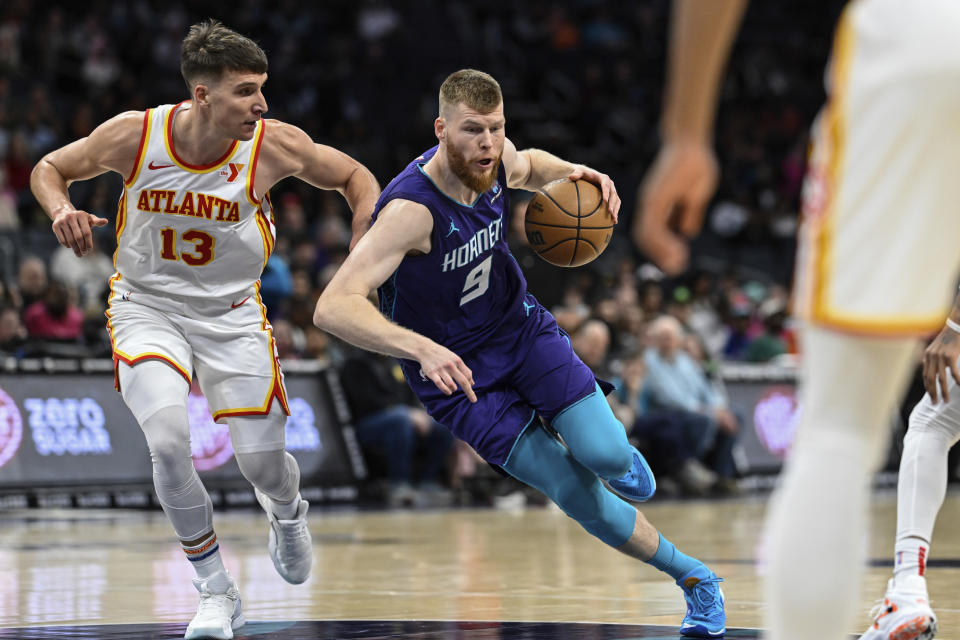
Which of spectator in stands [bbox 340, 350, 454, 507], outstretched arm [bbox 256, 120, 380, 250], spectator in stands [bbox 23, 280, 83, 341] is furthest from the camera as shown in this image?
spectator in stands [bbox 340, 350, 454, 507]

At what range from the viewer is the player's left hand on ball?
5.62m

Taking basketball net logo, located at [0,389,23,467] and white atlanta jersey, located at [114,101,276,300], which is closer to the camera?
white atlanta jersey, located at [114,101,276,300]

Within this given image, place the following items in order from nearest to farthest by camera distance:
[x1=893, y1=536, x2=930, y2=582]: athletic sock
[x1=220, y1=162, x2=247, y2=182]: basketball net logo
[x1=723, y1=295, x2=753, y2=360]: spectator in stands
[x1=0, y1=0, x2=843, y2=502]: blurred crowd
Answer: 1. [x1=893, y1=536, x2=930, y2=582]: athletic sock
2. [x1=220, y1=162, x2=247, y2=182]: basketball net logo
3. [x1=0, y1=0, x2=843, y2=502]: blurred crowd
4. [x1=723, y1=295, x2=753, y2=360]: spectator in stands

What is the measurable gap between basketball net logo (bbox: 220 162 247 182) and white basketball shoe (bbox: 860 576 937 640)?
9.61ft

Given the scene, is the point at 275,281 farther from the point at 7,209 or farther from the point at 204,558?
the point at 204,558

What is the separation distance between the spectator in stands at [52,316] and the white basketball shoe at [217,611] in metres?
7.00

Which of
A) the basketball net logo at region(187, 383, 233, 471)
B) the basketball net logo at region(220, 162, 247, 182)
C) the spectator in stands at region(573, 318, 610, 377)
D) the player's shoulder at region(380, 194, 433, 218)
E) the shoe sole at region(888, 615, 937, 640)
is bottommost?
the basketball net logo at region(187, 383, 233, 471)

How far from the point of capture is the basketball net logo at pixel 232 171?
5.64 meters

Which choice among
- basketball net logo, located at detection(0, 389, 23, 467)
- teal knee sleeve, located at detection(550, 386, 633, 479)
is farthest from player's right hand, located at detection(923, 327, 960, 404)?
basketball net logo, located at detection(0, 389, 23, 467)

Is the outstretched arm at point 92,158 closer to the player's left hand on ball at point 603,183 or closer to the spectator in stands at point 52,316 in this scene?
the player's left hand on ball at point 603,183

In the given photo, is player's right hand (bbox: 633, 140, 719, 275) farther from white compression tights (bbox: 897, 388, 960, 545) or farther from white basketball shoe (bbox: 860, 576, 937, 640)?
white compression tights (bbox: 897, 388, 960, 545)

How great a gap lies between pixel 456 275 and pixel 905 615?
2039 mm

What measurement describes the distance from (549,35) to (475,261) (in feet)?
57.3

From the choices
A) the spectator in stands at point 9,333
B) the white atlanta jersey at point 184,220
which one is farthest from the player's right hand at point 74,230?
the spectator in stands at point 9,333
